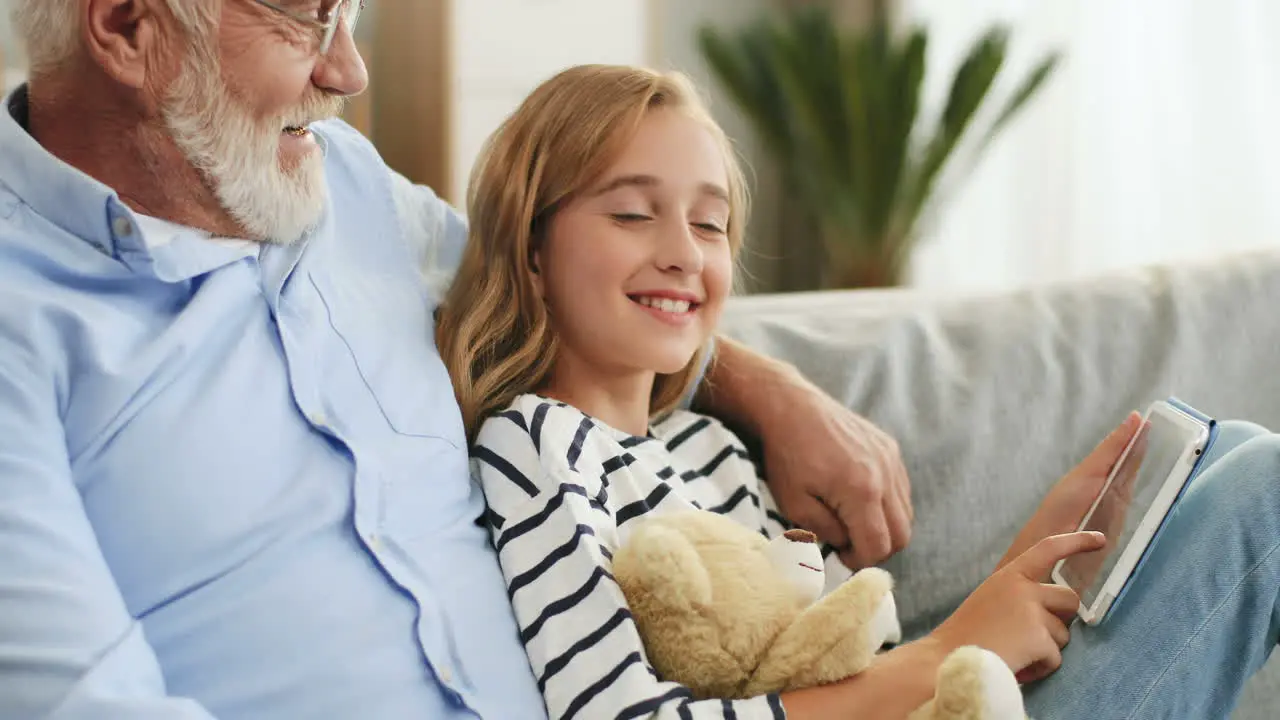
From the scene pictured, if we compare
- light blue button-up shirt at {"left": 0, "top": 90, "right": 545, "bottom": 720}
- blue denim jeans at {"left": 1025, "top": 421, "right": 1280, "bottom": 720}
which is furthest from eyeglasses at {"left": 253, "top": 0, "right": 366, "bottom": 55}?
blue denim jeans at {"left": 1025, "top": 421, "right": 1280, "bottom": 720}

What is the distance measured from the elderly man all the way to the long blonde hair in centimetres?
6

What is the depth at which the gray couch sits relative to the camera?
4.90 ft

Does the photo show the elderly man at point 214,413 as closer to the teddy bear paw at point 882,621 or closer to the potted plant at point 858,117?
the teddy bear paw at point 882,621

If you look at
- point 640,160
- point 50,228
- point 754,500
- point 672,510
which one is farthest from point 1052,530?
point 50,228

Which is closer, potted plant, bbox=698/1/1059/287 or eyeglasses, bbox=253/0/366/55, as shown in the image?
eyeglasses, bbox=253/0/366/55

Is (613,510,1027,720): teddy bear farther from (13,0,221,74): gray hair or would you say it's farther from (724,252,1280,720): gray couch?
(13,0,221,74): gray hair

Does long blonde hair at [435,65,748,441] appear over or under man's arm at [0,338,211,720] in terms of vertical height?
over

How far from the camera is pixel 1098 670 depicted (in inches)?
44.9

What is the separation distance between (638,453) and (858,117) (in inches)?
98.0

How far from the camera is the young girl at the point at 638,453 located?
3.61ft

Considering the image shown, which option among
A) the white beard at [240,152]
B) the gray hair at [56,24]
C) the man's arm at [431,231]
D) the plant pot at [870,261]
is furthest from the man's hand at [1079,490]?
the plant pot at [870,261]

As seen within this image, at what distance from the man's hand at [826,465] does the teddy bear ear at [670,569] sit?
38 cm

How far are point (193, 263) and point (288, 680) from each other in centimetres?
39

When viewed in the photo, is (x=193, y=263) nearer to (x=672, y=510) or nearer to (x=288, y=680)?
(x=288, y=680)
